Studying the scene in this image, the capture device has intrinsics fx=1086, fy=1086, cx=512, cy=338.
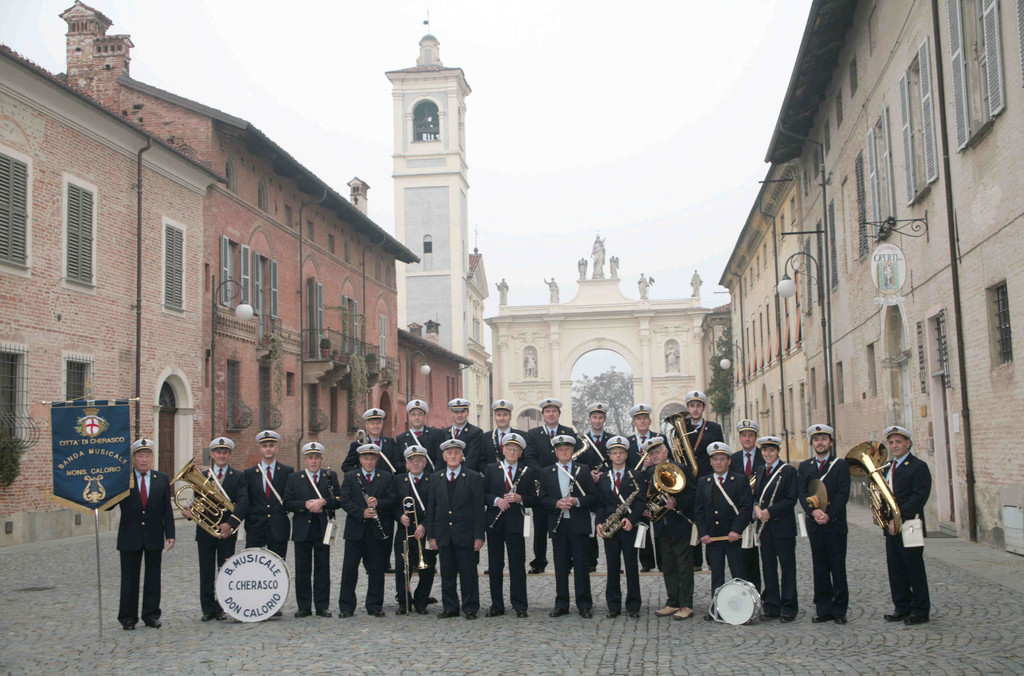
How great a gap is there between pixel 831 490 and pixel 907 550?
872 millimetres

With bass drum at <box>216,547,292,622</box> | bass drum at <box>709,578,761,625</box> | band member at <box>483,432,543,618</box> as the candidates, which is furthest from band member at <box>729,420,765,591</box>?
bass drum at <box>216,547,292,622</box>

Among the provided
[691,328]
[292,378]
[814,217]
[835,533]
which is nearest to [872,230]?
[814,217]

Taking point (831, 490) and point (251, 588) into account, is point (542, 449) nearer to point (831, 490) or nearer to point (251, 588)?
point (831, 490)

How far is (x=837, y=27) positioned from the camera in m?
21.2

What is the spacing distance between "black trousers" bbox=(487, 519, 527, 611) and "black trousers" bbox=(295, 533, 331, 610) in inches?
63.7

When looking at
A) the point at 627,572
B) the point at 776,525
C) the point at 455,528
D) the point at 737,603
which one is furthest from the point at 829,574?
the point at 455,528

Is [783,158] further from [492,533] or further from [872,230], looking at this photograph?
[492,533]

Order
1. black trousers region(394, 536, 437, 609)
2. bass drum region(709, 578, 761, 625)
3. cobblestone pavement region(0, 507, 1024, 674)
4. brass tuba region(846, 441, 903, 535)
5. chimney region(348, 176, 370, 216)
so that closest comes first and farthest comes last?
cobblestone pavement region(0, 507, 1024, 674)
brass tuba region(846, 441, 903, 535)
bass drum region(709, 578, 761, 625)
black trousers region(394, 536, 437, 609)
chimney region(348, 176, 370, 216)

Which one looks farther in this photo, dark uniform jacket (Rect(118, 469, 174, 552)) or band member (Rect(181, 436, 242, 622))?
band member (Rect(181, 436, 242, 622))

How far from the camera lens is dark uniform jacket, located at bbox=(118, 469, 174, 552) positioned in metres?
10.0

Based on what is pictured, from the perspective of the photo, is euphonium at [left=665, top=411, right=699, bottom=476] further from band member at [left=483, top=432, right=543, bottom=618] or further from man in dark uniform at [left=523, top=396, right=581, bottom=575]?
band member at [left=483, top=432, right=543, bottom=618]

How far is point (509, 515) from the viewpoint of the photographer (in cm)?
1077

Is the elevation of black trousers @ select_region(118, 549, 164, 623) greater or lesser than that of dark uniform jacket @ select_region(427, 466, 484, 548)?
lesser

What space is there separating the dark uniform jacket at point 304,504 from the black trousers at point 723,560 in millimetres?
3682
